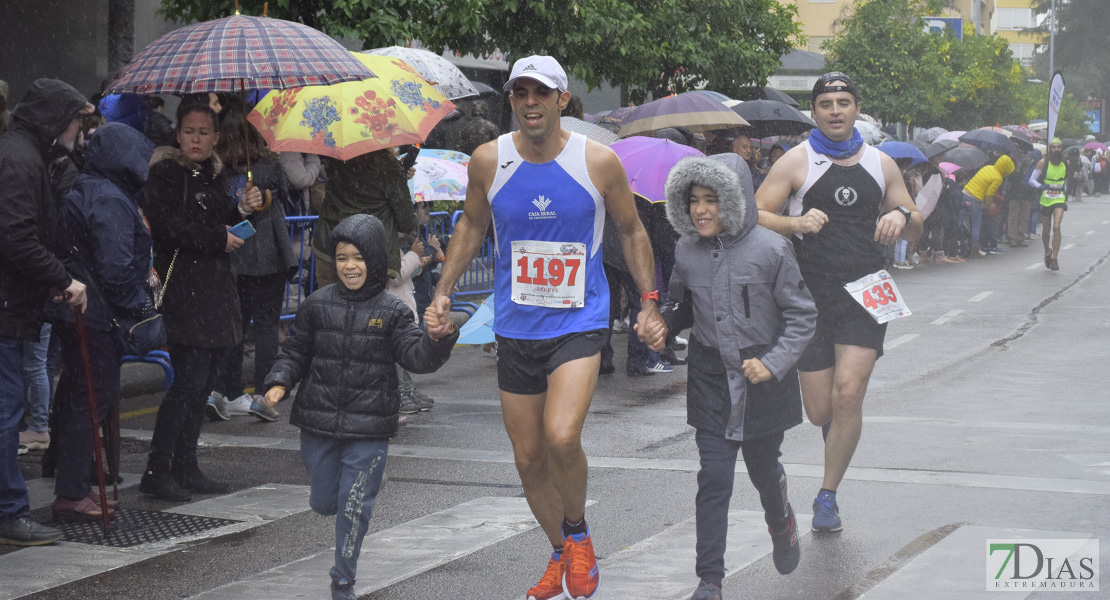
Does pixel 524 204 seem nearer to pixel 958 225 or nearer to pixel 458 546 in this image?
pixel 458 546

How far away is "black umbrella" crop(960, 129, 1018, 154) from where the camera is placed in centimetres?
2377

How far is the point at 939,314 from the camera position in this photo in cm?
1498

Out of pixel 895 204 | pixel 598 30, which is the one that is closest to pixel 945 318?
pixel 598 30

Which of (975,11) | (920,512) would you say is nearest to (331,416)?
(920,512)

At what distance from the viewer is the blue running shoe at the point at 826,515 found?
5.71m

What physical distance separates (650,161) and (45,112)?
5.38 meters

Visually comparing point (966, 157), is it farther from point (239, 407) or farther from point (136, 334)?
point (136, 334)

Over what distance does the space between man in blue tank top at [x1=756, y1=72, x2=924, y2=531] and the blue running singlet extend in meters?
1.21

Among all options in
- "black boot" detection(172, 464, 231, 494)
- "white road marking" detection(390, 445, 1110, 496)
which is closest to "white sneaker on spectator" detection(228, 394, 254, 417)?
"white road marking" detection(390, 445, 1110, 496)

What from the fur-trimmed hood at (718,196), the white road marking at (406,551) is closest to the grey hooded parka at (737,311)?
the fur-trimmed hood at (718,196)

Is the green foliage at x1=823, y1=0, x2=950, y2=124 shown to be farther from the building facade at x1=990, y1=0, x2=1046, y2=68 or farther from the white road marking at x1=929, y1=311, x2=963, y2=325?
the building facade at x1=990, y1=0, x2=1046, y2=68

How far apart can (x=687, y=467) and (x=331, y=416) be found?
A: 2.85 metres

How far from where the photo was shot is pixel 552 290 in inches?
190

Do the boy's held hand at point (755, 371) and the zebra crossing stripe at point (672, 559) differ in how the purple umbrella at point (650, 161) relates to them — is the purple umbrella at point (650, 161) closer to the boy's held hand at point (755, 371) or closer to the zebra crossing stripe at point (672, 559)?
the zebra crossing stripe at point (672, 559)
